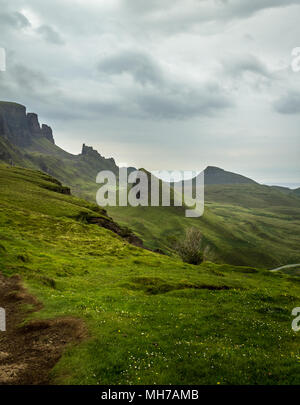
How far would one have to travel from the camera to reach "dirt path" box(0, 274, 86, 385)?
1371 centimetres

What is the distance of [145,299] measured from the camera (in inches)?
1112

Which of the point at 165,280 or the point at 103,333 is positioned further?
the point at 165,280

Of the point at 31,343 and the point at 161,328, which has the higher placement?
the point at 161,328

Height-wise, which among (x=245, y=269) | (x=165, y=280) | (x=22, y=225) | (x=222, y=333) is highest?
(x=22, y=225)

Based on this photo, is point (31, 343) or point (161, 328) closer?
point (31, 343)

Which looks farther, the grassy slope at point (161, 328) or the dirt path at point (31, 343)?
the dirt path at point (31, 343)

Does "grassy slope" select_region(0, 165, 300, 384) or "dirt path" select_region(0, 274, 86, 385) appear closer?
"grassy slope" select_region(0, 165, 300, 384)

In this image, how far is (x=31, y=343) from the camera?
17.3 m

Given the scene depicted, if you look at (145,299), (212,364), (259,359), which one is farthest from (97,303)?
(259,359)

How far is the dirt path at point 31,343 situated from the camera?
13.7m
